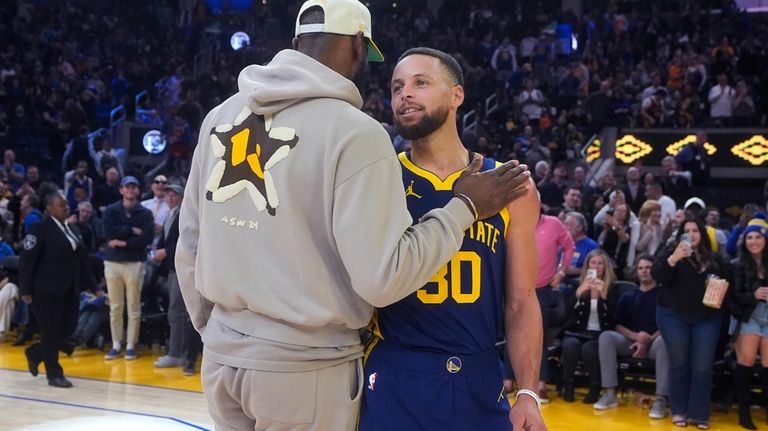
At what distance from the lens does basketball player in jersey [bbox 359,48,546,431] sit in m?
2.97

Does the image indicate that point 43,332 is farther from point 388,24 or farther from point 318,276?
point 388,24

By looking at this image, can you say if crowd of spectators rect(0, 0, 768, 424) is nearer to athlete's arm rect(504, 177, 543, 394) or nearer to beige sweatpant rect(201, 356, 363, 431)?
athlete's arm rect(504, 177, 543, 394)

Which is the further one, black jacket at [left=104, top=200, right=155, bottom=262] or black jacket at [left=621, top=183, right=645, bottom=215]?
black jacket at [left=621, top=183, right=645, bottom=215]

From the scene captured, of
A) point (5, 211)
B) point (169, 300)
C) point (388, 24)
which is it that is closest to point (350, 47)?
point (169, 300)

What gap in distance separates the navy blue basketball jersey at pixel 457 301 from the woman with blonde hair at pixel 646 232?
7309 millimetres

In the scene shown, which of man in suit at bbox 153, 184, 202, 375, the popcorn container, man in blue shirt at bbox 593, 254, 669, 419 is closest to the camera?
the popcorn container

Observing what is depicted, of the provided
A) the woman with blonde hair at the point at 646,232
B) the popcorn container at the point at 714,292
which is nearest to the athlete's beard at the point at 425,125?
the popcorn container at the point at 714,292

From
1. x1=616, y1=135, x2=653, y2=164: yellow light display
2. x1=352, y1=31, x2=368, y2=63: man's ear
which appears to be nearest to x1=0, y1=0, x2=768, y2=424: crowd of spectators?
x1=616, y1=135, x2=653, y2=164: yellow light display

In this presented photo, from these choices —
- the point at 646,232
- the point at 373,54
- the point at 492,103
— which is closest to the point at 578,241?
the point at 646,232

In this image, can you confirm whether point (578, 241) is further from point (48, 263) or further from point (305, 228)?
point (305, 228)

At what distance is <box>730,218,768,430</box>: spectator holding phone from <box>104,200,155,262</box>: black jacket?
599 centimetres

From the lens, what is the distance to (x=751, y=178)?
14.8 metres

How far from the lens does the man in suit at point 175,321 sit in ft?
32.3

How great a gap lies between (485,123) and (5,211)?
8372 mm
